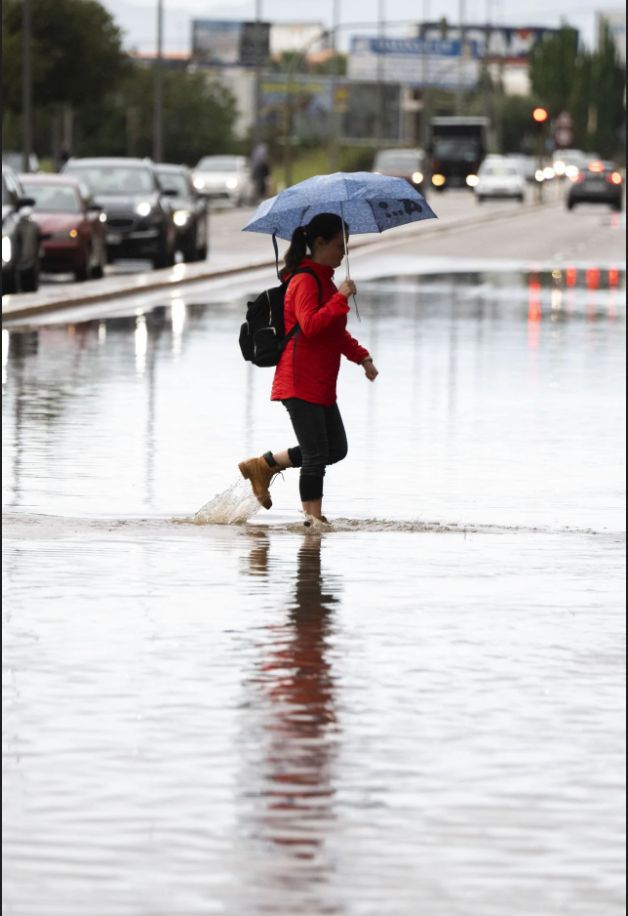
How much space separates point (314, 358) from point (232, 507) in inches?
36.1

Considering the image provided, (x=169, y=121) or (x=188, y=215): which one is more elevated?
(x=169, y=121)

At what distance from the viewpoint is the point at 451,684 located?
28.7 ft

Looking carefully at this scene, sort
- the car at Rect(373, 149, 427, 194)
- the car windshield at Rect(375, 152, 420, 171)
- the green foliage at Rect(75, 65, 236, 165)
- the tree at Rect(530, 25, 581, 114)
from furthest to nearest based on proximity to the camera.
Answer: the tree at Rect(530, 25, 581, 114)
the green foliage at Rect(75, 65, 236, 165)
the car windshield at Rect(375, 152, 420, 171)
the car at Rect(373, 149, 427, 194)

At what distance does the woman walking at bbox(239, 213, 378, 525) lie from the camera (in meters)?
12.1

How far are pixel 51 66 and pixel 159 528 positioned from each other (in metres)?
61.4

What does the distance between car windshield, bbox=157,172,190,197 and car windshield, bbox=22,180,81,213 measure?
7.26m

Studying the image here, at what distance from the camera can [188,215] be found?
44.2m

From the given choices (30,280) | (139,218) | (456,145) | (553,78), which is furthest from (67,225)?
(553,78)

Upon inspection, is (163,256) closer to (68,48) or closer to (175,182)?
(175,182)

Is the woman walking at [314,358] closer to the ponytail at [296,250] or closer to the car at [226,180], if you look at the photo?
the ponytail at [296,250]

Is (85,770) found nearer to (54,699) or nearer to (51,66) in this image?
(54,699)

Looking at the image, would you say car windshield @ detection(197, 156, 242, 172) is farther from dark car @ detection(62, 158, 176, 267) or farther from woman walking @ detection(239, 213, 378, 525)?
woman walking @ detection(239, 213, 378, 525)

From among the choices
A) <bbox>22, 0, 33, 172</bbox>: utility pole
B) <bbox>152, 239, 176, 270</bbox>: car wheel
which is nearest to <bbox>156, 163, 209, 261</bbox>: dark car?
<bbox>152, 239, 176, 270</bbox>: car wheel

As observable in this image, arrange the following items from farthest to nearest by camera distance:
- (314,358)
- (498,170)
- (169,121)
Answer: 1. (169,121)
2. (498,170)
3. (314,358)
